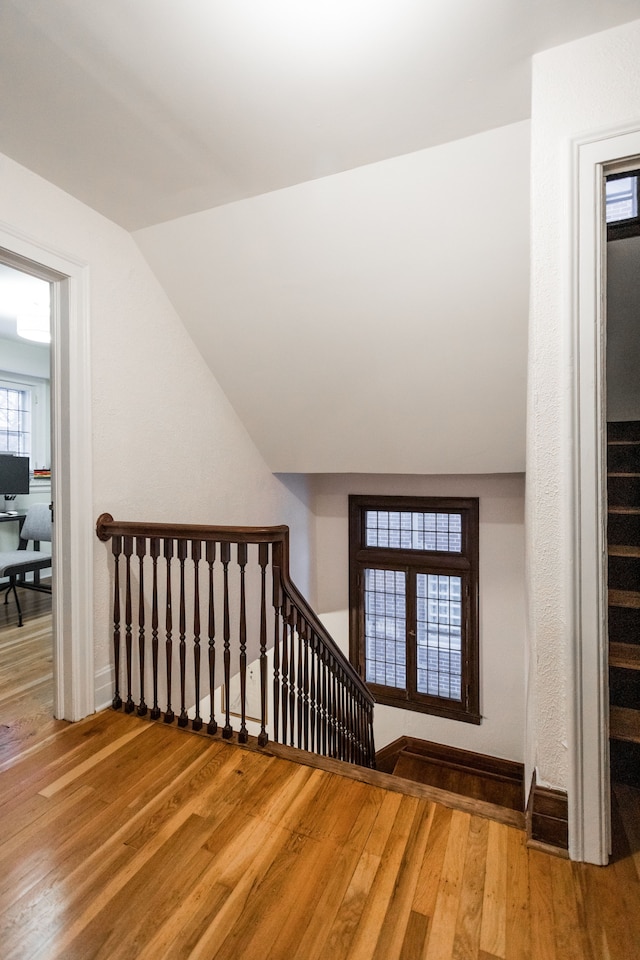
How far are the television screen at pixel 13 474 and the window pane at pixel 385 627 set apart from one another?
3503 millimetres

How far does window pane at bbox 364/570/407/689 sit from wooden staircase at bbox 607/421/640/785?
9.50ft

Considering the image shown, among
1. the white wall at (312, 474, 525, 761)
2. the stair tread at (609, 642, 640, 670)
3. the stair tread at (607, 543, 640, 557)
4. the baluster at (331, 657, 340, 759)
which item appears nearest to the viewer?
the stair tread at (609, 642, 640, 670)

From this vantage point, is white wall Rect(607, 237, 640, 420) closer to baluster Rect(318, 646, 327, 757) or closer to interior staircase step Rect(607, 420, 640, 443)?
interior staircase step Rect(607, 420, 640, 443)

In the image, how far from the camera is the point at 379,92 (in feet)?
5.41

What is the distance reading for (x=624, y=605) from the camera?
1885 millimetres

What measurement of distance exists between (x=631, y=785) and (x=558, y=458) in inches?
52.6

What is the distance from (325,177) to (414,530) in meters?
3.64

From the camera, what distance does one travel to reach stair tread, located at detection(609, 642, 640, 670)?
1.68 m

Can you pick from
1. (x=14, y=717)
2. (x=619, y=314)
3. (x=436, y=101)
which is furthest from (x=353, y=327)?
(x=14, y=717)

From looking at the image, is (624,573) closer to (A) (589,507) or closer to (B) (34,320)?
(A) (589,507)

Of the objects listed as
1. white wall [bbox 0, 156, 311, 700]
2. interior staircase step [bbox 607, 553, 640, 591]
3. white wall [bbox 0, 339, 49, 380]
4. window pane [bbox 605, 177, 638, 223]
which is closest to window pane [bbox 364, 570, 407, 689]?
white wall [bbox 0, 156, 311, 700]

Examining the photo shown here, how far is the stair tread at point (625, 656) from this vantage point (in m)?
1.68

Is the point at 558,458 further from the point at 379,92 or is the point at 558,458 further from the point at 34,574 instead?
the point at 34,574

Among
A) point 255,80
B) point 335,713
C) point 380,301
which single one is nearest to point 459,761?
point 335,713
